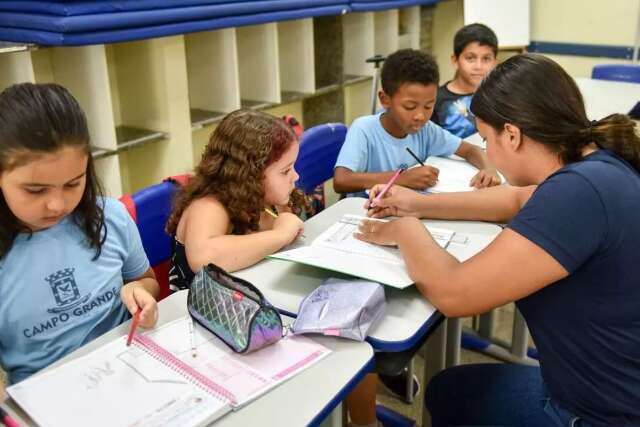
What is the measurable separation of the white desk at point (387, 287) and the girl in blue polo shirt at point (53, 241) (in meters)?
0.24

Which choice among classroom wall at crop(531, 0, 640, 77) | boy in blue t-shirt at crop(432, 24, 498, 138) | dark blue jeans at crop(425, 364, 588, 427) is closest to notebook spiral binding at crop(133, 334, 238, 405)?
dark blue jeans at crop(425, 364, 588, 427)

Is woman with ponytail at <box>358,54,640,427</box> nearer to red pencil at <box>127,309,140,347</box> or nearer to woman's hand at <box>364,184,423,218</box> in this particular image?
woman's hand at <box>364,184,423,218</box>

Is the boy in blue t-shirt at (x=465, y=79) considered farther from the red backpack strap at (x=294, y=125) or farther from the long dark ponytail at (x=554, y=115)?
the long dark ponytail at (x=554, y=115)

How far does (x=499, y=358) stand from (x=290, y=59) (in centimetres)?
187

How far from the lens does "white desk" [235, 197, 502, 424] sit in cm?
107

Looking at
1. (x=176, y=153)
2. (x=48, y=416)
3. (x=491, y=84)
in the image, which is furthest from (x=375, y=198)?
(x=176, y=153)

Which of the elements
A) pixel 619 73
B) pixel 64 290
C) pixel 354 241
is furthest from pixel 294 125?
pixel 619 73

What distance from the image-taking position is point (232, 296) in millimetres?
1019

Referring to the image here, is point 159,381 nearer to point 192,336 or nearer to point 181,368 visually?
point 181,368

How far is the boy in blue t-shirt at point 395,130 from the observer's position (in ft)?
6.60

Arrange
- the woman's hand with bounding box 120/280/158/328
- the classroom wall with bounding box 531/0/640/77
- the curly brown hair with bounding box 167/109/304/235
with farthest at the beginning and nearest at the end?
the classroom wall with bounding box 531/0/640/77, the curly brown hair with bounding box 167/109/304/235, the woman's hand with bounding box 120/280/158/328

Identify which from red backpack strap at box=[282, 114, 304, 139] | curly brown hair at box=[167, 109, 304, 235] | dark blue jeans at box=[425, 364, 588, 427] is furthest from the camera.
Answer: red backpack strap at box=[282, 114, 304, 139]

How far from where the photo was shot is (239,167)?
1.41 m

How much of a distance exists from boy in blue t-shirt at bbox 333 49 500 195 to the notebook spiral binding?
1057 mm
